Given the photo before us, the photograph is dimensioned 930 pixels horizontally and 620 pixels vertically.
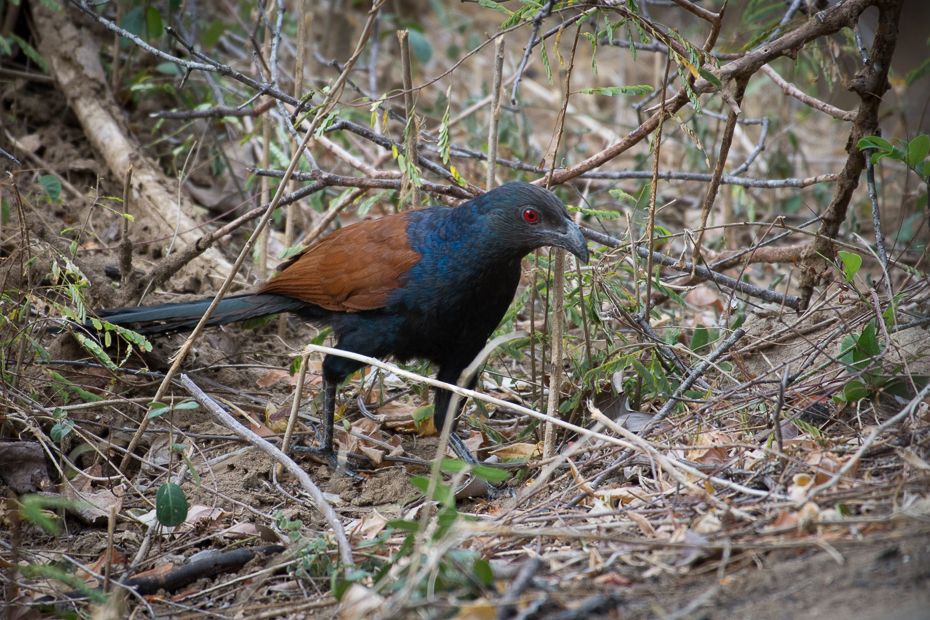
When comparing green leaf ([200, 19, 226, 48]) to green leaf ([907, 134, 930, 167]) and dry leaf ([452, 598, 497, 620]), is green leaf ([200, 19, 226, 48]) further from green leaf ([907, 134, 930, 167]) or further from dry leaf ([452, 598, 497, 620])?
dry leaf ([452, 598, 497, 620])

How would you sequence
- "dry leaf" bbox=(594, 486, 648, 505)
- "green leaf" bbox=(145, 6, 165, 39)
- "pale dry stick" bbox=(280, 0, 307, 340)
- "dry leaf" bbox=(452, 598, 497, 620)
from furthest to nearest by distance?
"green leaf" bbox=(145, 6, 165, 39) < "pale dry stick" bbox=(280, 0, 307, 340) < "dry leaf" bbox=(594, 486, 648, 505) < "dry leaf" bbox=(452, 598, 497, 620)

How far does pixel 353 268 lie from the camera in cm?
331

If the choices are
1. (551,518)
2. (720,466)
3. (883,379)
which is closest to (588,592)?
(551,518)

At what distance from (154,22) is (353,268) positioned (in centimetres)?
280

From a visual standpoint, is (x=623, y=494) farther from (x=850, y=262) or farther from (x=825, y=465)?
(x=850, y=262)

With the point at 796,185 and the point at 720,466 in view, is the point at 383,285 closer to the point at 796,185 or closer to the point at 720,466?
the point at 720,466

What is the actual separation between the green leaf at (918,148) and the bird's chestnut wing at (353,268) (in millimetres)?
2015

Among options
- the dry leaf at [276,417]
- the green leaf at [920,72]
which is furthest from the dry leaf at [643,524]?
the green leaf at [920,72]

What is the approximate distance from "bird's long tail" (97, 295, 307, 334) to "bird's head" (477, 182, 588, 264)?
3.96ft

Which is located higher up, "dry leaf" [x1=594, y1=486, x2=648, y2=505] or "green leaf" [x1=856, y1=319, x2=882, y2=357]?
"green leaf" [x1=856, y1=319, x2=882, y2=357]

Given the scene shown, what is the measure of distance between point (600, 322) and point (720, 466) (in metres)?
0.91

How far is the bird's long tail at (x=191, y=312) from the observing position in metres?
3.39

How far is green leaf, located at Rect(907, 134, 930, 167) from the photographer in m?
2.68

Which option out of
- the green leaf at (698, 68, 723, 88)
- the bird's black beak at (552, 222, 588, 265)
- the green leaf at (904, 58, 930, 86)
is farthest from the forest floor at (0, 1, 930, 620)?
the green leaf at (904, 58, 930, 86)
